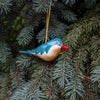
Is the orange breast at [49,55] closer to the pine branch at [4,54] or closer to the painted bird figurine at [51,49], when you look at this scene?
the painted bird figurine at [51,49]

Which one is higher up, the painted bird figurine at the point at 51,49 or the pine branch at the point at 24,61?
the painted bird figurine at the point at 51,49

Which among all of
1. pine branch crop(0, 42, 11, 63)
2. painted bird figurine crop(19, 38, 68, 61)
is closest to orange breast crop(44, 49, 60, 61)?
painted bird figurine crop(19, 38, 68, 61)

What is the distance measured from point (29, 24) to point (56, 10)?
15 cm

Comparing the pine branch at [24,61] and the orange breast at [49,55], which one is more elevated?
the orange breast at [49,55]

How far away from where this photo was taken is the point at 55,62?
54cm

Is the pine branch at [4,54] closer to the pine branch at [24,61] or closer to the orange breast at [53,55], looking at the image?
the pine branch at [24,61]

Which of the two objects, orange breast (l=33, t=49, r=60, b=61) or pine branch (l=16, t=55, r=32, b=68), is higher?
orange breast (l=33, t=49, r=60, b=61)

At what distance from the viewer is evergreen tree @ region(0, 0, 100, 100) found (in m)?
0.43

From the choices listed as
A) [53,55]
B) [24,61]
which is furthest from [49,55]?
[24,61]

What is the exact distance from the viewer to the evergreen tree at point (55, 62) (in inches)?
16.8

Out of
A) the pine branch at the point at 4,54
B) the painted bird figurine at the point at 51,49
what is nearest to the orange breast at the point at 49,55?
the painted bird figurine at the point at 51,49

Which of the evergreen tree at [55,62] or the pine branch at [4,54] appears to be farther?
the pine branch at [4,54]

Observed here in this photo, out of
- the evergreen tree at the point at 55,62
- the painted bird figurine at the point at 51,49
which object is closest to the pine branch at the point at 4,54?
the evergreen tree at the point at 55,62

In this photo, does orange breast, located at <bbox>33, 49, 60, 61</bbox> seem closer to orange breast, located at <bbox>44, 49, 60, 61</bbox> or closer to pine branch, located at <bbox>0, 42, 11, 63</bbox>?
orange breast, located at <bbox>44, 49, 60, 61</bbox>
